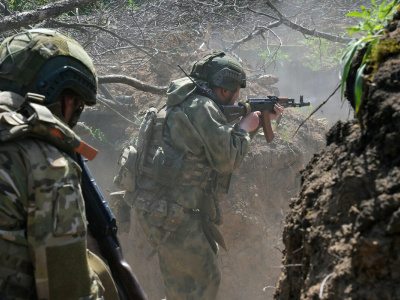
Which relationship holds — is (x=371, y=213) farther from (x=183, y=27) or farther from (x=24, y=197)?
(x=183, y=27)

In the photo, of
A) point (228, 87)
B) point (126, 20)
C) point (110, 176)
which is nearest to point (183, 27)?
point (126, 20)

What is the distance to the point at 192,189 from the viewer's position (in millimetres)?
4988

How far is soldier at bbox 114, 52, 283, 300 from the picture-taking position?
4832 mm

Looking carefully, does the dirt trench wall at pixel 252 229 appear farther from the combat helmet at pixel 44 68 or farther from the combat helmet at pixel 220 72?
the combat helmet at pixel 44 68

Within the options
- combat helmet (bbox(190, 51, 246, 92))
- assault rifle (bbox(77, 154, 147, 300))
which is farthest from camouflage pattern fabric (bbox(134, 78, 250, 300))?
assault rifle (bbox(77, 154, 147, 300))

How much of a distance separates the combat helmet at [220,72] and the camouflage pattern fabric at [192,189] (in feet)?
0.71

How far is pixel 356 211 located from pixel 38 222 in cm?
102

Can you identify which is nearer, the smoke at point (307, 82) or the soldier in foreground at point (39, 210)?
the soldier in foreground at point (39, 210)

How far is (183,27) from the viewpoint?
8617 millimetres

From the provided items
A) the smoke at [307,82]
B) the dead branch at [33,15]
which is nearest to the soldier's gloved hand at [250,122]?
the dead branch at [33,15]

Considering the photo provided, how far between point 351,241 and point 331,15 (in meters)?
11.4

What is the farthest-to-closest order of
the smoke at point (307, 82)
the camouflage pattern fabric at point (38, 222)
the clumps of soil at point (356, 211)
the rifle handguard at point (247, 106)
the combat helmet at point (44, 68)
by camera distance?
1. the smoke at point (307, 82)
2. the rifle handguard at point (247, 106)
3. the combat helmet at point (44, 68)
4. the camouflage pattern fabric at point (38, 222)
5. the clumps of soil at point (356, 211)

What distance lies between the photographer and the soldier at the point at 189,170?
4.83m

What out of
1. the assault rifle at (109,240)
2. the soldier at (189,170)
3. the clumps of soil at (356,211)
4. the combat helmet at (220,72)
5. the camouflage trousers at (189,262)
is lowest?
the camouflage trousers at (189,262)
